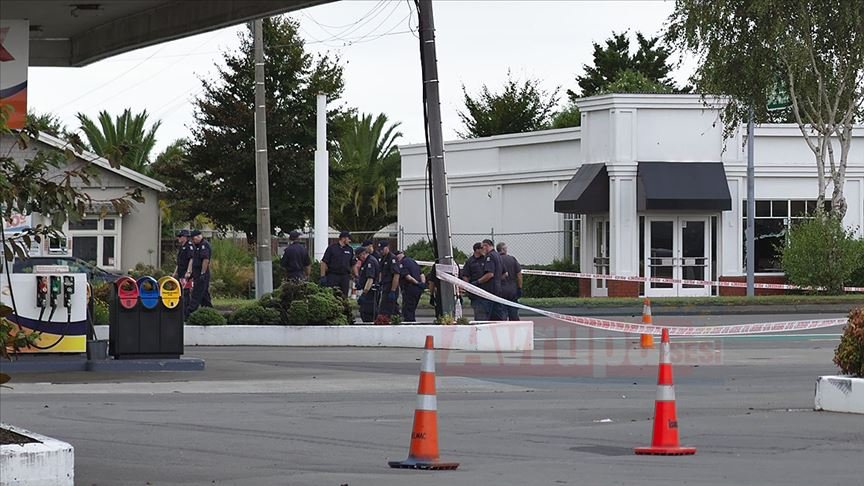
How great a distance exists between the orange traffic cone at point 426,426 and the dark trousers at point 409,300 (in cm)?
1536

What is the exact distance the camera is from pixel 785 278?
4272cm

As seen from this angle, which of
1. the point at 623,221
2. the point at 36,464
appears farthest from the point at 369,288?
the point at 36,464

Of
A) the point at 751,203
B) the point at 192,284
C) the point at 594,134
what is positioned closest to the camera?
the point at 192,284

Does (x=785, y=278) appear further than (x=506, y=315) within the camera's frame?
Yes

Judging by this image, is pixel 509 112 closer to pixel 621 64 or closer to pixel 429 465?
pixel 621 64

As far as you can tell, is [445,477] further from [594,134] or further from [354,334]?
[594,134]

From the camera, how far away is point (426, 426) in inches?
397

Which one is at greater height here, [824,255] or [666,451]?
[824,255]

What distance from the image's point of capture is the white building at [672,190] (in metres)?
41.2

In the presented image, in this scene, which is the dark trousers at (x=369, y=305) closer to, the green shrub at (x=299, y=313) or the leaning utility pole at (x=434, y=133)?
the leaning utility pole at (x=434, y=133)

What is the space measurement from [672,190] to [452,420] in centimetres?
2840

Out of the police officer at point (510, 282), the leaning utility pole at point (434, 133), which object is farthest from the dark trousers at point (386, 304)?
the police officer at point (510, 282)

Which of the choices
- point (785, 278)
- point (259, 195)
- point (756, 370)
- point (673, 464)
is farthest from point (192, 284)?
point (785, 278)

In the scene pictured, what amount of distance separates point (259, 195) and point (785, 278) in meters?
17.5
